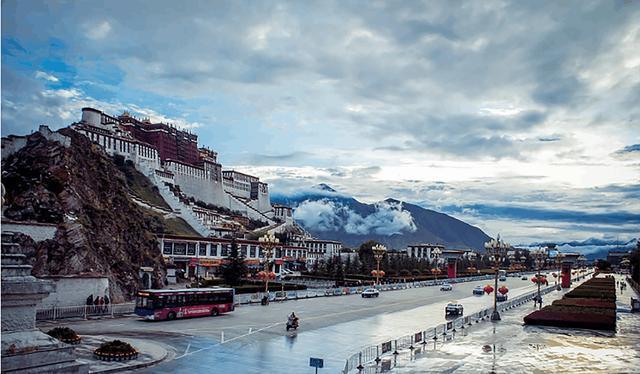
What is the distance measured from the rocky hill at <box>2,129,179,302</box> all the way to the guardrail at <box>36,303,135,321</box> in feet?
9.65

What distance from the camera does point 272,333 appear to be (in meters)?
27.8

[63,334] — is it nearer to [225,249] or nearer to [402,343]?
[402,343]

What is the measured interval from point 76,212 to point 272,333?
54.3ft

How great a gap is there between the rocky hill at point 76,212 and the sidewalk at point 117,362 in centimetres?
1017

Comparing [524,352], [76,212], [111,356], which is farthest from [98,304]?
[524,352]

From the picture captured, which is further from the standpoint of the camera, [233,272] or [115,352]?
[233,272]

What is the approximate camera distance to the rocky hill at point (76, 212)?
32.8 meters

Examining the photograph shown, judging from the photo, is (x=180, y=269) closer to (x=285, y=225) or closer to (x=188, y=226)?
(x=188, y=226)

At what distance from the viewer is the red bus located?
2969 cm

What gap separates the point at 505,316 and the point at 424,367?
20.1 metres

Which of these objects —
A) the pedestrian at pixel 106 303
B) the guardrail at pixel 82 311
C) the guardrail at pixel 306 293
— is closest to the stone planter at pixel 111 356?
the guardrail at pixel 82 311

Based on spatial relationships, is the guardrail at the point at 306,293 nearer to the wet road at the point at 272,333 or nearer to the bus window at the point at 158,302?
the wet road at the point at 272,333

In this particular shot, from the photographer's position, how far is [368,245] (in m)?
99.2

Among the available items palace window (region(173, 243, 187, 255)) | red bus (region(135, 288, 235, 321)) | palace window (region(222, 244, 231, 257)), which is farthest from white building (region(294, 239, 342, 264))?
red bus (region(135, 288, 235, 321))
